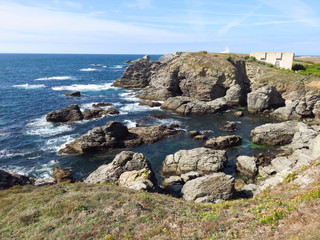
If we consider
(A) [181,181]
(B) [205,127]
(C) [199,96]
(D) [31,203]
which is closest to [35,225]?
(D) [31,203]

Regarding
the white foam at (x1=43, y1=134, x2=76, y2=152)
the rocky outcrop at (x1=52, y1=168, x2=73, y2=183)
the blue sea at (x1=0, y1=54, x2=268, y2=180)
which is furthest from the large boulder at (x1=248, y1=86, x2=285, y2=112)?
the rocky outcrop at (x1=52, y1=168, x2=73, y2=183)

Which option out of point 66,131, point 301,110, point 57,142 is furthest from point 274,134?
point 66,131

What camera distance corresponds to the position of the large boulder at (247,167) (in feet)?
106

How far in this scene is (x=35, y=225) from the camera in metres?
16.1

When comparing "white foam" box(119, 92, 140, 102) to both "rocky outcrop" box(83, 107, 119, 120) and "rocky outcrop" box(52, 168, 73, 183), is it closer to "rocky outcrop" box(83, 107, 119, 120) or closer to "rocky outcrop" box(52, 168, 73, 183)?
"rocky outcrop" box(83, 107, 119, 120)

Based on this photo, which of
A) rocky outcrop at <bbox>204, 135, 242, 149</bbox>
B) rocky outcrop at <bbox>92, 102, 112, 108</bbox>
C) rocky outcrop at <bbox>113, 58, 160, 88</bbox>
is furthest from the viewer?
rocky outcrop at <bbox>113, 58, 160, 88</bbox>

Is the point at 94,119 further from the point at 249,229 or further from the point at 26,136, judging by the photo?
the point at 249,229

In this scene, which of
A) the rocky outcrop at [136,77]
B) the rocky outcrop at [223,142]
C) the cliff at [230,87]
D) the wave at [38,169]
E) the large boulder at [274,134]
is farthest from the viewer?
the rocky outcrop at [136,77]

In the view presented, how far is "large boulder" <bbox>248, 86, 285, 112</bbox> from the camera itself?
2405 inches

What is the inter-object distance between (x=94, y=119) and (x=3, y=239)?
42929 mm

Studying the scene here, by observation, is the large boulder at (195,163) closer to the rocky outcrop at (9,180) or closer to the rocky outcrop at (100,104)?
the rocky outcrop at (9,180)

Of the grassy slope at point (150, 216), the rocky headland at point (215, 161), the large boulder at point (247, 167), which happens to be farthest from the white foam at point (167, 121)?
the grassy slope at point (150, 216)

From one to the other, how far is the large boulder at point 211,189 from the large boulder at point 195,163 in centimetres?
678

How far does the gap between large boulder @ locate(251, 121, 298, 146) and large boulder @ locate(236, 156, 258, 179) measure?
9.74 metres
